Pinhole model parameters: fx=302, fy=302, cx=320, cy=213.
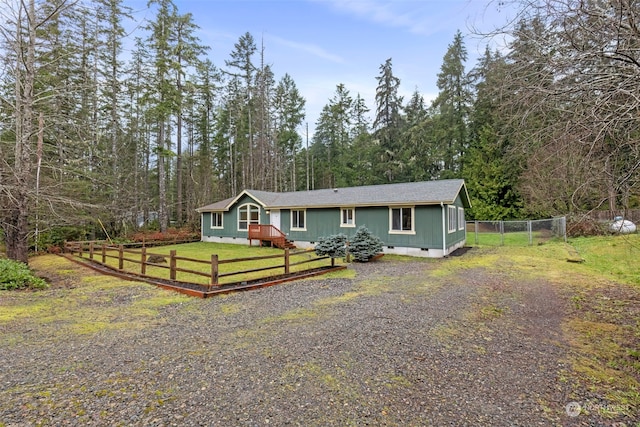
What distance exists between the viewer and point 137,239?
18953 millimetres

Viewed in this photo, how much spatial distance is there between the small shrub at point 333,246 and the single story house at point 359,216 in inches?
140

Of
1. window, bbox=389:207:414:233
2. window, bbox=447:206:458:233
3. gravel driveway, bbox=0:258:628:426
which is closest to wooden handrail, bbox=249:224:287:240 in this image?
window, bbox=389:207:414:233

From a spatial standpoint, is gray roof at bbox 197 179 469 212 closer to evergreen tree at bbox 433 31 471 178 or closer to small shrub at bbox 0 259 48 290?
small shrub at bbox 0 259 48 290

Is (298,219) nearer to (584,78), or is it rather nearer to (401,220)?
(401,220)

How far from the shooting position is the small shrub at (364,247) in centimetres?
1152

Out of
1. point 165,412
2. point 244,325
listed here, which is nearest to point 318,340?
point 244,325

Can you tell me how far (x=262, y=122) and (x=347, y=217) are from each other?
598 inches

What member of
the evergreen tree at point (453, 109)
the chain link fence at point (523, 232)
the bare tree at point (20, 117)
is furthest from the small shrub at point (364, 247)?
the evergreen tree at point (453, 109)

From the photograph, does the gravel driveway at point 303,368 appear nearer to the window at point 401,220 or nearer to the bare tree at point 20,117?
the bare tree at point 20,117

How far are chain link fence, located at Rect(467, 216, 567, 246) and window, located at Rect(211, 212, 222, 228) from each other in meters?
15.9

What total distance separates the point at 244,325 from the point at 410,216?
33.0 ft

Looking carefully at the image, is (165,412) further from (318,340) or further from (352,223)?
(352,223)

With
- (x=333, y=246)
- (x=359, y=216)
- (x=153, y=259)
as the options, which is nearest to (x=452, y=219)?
(x=359, y=216)

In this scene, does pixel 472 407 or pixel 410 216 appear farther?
pixel 410 216
